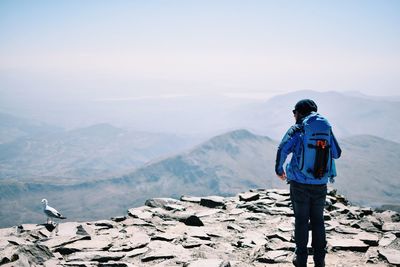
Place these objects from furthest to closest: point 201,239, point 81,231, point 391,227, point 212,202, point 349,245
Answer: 1. point 212,202
2. point 391,227
3. point 81,231
4. point 201,239
5. point 349,245

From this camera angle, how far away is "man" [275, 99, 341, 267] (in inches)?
289

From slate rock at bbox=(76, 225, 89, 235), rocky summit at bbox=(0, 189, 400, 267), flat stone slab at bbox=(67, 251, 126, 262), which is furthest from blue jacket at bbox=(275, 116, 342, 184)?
slate rock at bbox=(76, 225, 89, 235)

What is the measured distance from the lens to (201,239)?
38.8 feet

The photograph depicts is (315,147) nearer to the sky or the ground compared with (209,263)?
nearer to the sky

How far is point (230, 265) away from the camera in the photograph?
9133 millimetres

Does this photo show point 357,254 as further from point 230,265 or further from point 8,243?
point 8,243

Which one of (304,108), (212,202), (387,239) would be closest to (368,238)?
(387,239)

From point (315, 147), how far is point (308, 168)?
0.50m

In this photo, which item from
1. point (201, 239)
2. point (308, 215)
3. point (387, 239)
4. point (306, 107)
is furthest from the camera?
point (201, 239)

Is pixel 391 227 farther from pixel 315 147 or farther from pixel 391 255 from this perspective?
pixel 315 147

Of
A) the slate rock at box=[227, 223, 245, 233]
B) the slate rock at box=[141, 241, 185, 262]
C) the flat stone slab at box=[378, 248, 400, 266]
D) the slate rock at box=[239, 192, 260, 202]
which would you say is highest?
the flat stone slab at box=[378, 248, 400, 266]

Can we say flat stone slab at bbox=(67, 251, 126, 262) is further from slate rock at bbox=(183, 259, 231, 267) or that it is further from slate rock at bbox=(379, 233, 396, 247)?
slate rock at bbox=(379, 233, 396, 247)

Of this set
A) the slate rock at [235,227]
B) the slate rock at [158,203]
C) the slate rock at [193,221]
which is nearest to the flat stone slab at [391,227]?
the slate rock at [235,227]

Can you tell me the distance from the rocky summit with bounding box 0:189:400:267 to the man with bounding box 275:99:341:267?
201 cm
